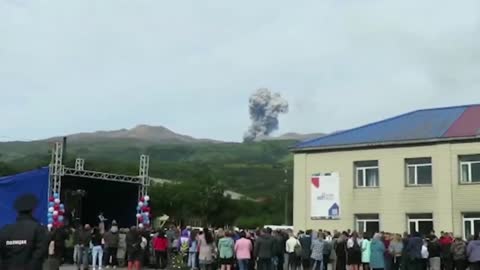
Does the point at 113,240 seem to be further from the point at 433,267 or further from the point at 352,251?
the point at 433,267

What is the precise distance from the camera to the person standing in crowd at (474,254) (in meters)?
22.7

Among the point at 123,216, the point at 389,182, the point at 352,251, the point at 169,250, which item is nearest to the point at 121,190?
the point at 123,216

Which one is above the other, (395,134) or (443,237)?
(395,134)

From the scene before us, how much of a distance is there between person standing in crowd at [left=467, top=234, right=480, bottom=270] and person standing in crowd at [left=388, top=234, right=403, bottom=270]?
206 cm

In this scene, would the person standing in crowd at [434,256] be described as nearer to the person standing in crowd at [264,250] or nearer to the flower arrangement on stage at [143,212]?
the person standing in crowd at [264,250]

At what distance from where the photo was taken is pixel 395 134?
128ft

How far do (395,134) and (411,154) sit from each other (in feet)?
5.88

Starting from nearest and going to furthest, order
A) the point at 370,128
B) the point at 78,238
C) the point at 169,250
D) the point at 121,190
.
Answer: the point at 78,238 → the point at 169,250 → the point at 121,190 → the point at 370,128

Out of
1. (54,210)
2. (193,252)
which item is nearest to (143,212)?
(54,210)

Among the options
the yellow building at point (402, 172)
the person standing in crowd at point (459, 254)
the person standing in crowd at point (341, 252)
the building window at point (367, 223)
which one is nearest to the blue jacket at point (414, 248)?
the person standing in crowd at point (459, 254)

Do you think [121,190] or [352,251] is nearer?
[352,251]

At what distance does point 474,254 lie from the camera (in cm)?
2273

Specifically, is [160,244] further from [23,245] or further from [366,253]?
[23,245]

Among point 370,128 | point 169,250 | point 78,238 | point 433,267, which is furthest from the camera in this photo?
point 370,128
